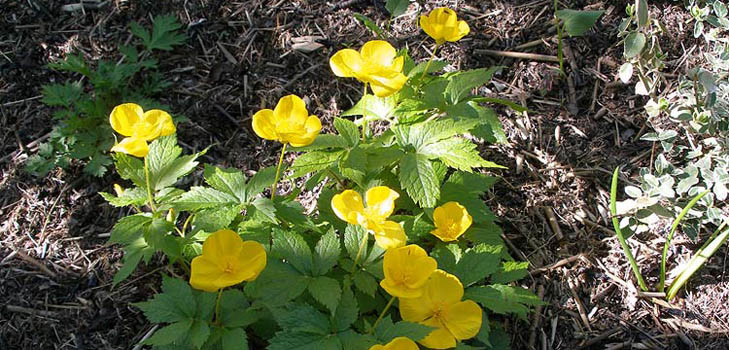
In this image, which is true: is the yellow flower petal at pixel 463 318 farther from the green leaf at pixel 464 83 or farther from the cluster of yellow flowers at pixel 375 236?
the green leaf at pixel 464 83

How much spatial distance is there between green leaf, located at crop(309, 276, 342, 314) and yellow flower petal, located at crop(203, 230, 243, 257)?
237 millimetres

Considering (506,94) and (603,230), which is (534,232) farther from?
(506,94)

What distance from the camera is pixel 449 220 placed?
2.03 metres

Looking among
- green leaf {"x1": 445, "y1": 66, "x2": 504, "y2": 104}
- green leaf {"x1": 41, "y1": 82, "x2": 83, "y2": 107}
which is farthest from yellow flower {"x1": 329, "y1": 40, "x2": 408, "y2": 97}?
green leaf {"x1": 41, "y1": 82, "x2": 83, "y2": 107}

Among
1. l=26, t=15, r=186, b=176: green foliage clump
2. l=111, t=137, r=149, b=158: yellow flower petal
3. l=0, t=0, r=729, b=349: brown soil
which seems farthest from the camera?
l=26, t=15, r=186, b=176: green foliage clump

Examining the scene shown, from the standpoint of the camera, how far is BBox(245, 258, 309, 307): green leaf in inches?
Answer: 68.6

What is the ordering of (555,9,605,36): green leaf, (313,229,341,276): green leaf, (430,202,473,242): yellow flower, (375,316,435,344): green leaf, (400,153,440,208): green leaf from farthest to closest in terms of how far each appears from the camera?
(555,9,605,36): green leaf, (430,202,473,242): yellow flower, (400,153,440,208): green leaf, (313,229,341,276): green leaf, (375,316,435,344): green leaf

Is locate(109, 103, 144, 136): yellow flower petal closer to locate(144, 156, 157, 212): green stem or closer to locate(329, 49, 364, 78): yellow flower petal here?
locate(144, 156, 157, 212): green stem

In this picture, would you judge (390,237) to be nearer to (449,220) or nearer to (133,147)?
(449,220)

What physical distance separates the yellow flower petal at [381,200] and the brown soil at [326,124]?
87 centimetres

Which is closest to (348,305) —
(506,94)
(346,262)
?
(346,262)

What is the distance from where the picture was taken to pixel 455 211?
6.66ft

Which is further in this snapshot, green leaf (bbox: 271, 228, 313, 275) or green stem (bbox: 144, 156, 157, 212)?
green stem (bbox: 144, 156, 157, 212)

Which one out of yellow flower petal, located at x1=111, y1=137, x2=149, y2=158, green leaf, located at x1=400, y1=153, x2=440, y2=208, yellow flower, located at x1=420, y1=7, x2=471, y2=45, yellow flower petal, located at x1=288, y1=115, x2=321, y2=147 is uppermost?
yellow flower, located at x1=420, y1=7, x2=471, y2=45
